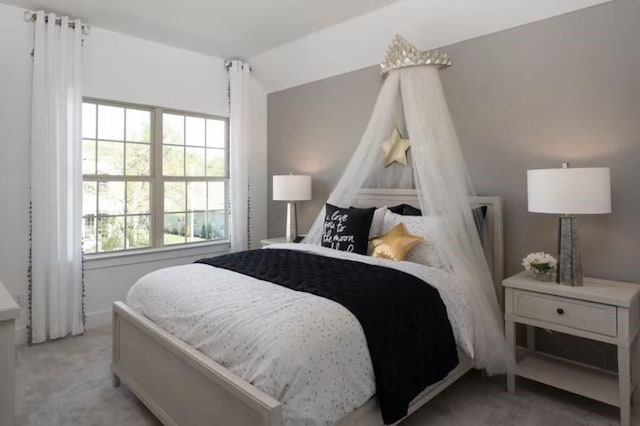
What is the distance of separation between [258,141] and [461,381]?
3457 millimetres

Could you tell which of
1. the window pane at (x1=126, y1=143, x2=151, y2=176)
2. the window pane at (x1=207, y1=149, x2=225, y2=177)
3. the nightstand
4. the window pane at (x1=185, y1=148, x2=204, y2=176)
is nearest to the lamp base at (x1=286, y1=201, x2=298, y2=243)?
the window pane at (x1=207, y1=149, x2=225, y2=177)

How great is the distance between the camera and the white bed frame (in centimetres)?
154

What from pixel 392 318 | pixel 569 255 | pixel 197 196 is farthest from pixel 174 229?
pixel 569 255

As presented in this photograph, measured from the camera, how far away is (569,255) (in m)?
2.38

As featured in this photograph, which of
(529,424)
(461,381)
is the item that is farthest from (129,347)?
(529,424)

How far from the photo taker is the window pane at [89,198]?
146 inches

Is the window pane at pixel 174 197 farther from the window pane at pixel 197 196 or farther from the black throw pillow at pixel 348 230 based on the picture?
the black throw pillow at pixel 348 230

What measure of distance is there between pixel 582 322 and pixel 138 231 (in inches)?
150

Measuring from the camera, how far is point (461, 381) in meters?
2.68

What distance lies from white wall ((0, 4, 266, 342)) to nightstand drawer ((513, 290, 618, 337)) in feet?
10.5

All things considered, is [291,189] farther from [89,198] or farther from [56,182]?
[56,182]

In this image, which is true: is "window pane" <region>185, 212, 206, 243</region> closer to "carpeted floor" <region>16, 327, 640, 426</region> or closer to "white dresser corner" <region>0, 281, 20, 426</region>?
"carpeted floor" <region>16, 327, 640, 426</region>

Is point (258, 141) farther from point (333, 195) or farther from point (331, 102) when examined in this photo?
point (333, 195)

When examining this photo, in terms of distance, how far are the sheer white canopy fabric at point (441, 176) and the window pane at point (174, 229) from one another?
206 cm
